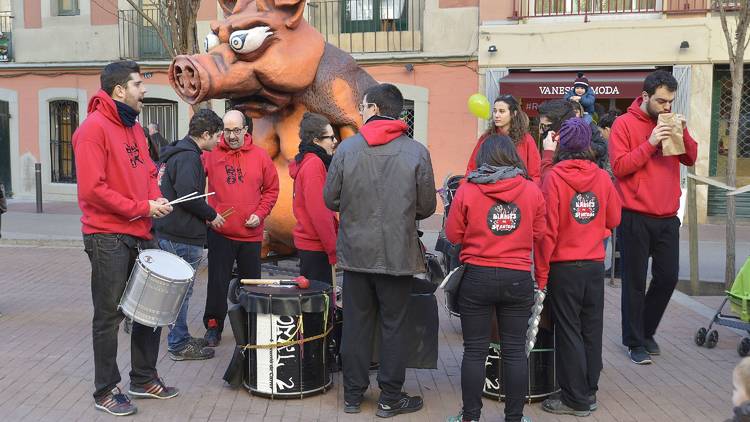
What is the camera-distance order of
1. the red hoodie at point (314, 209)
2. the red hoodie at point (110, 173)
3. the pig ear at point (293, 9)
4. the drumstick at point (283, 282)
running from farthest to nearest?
the pig ear at point (293, 9), the red hoodie at point (314, 209), the drumstick at point (283, 282), the red hoodie at point (110, 173)

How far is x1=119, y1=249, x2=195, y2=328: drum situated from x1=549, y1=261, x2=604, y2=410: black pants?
219 cm

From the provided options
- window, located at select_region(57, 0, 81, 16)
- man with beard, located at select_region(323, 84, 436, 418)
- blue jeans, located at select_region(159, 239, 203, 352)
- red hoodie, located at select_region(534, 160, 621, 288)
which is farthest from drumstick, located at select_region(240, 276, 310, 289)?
window, located at select_region(57, 0, 81, 16)

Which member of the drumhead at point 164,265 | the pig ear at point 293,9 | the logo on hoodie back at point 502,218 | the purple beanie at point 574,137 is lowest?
the drumhead at point 164,265

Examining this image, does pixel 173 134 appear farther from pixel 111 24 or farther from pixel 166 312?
pixel 166 312

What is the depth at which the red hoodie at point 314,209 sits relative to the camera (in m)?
5.55

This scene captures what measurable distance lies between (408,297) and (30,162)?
56.0 feet

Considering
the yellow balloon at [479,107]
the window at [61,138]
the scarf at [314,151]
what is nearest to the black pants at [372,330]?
the scarf at [314,151]

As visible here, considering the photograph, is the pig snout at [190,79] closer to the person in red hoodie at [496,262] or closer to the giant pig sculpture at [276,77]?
the giant pig sculpture at [276,77]

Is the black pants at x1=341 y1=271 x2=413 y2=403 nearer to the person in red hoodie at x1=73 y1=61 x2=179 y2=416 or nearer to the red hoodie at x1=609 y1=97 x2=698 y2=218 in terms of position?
the person in red hoodie at x1=73 y1=61 x2=179 y2=416

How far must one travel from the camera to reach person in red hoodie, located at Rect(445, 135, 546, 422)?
437cm

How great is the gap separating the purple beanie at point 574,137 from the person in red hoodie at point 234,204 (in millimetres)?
2417

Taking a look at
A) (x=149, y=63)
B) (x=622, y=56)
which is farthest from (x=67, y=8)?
(x=622, y=56)

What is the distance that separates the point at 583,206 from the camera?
479 cm

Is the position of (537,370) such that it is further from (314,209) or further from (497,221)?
(314,209)
